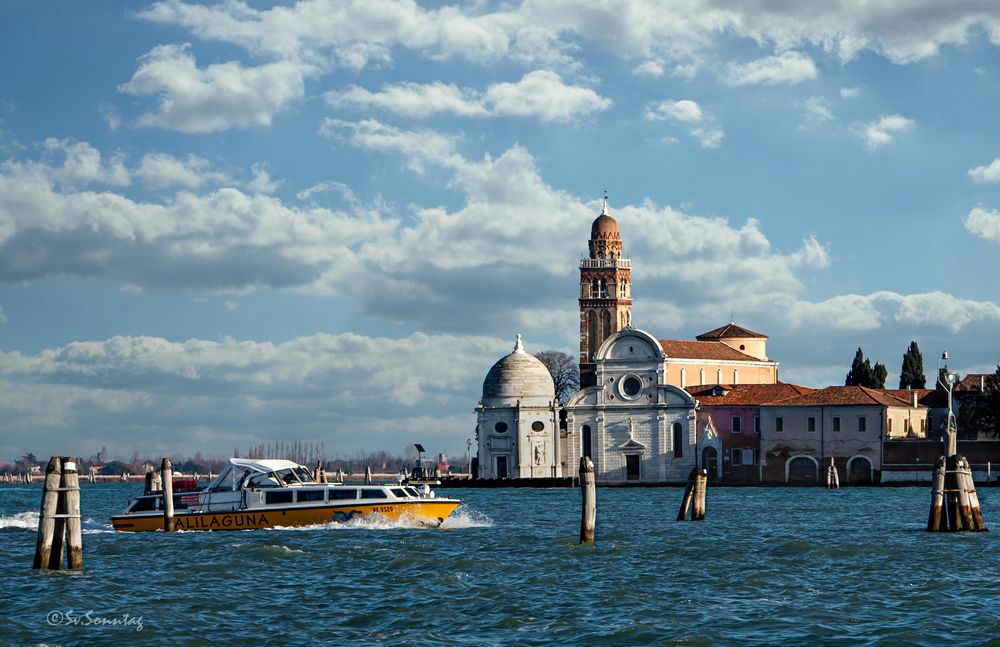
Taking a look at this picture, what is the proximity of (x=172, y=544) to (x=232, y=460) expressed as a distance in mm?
5393

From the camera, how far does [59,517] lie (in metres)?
26.4

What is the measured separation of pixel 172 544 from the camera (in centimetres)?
3584

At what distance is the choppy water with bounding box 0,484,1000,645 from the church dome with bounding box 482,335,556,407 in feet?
197

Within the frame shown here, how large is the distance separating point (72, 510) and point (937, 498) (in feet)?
64.3

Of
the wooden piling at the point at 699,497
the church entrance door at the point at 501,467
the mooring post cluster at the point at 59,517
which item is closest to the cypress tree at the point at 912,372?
the church entrance door at the point at 501,467

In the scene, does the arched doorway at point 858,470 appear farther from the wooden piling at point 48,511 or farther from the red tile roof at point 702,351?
the wooden piling at point 48,511

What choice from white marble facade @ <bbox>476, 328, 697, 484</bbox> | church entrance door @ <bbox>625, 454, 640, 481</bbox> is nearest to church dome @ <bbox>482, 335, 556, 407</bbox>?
white marble facade @ <bbox>476, 328, 697, 484</bbox>

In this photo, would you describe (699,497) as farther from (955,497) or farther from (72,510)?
(72,510)

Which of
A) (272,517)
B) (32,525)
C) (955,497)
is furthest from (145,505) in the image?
(955,497)

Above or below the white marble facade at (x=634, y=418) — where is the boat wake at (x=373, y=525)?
below

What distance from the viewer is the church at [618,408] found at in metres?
96.2

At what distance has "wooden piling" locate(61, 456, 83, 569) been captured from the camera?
85.1 feet

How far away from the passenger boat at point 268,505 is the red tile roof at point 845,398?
171 feet

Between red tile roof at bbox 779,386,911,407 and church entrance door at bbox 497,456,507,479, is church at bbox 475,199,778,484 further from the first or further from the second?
red tile roof at bbox 779,386,911,407
